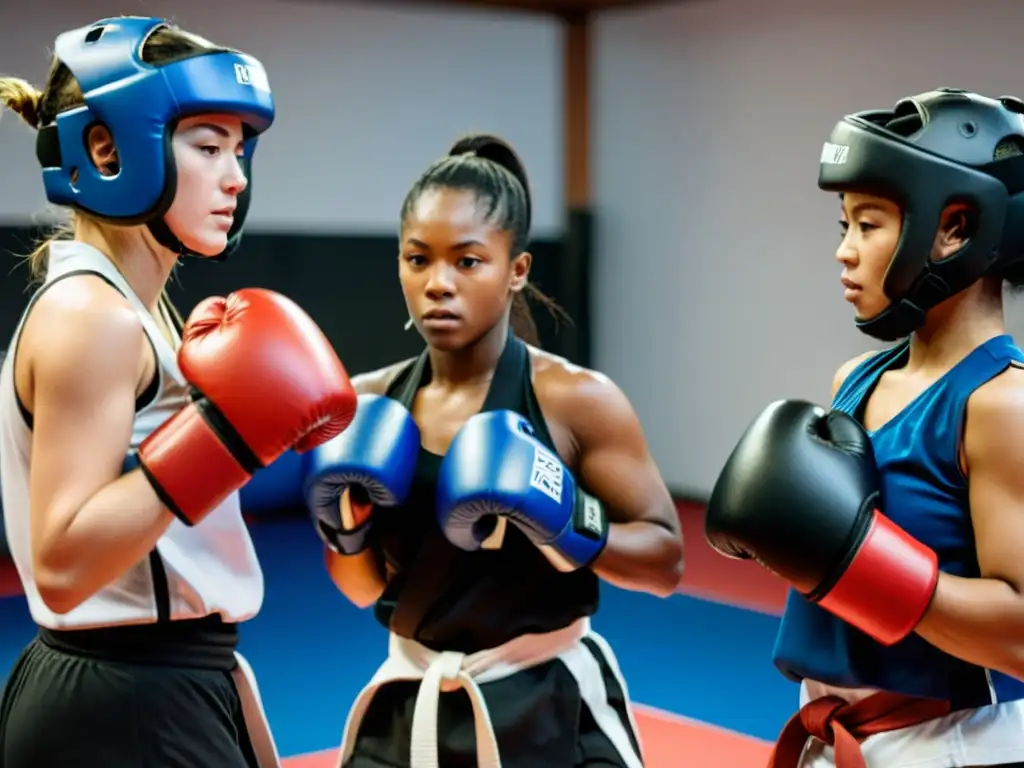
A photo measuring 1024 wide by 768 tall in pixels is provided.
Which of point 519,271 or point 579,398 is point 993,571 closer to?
point 579,398

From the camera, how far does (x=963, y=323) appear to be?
175cm

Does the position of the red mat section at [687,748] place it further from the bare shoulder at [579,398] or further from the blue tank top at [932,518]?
the blue tank top at [932,518]

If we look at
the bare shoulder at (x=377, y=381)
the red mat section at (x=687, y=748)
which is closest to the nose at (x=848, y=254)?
the bare shoulder at (x=377, y=381)

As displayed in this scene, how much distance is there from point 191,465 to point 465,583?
723mm

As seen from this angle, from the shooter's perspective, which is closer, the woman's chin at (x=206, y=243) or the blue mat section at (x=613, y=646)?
the woman's chin at (x=206, y=243)

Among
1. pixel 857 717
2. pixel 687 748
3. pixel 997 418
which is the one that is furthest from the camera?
pixel 687 748

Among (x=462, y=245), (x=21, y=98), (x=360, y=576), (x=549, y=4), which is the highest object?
(x=21, y=98)

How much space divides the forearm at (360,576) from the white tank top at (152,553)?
53 cm

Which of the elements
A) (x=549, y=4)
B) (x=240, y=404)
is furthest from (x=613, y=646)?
(x=549, y=4)

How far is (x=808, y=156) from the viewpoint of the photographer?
6656mm

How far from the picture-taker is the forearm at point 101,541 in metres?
1.50

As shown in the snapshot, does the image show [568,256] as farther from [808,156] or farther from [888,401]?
[888,401]

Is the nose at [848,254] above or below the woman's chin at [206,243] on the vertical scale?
below

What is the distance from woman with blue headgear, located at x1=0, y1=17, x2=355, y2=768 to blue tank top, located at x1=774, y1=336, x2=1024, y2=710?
75 cm
